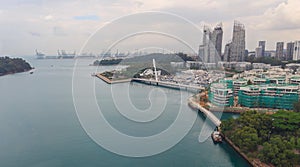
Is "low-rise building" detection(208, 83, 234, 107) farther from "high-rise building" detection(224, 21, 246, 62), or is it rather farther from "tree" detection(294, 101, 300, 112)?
"high-rise building" detection(224, 21, 246, 62)

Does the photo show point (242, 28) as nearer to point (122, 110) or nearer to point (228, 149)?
point (228, 149)

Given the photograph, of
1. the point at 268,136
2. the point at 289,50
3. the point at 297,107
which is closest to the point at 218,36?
the point at 289,50

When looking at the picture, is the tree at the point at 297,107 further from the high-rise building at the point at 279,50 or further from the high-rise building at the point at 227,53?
the high-rise building at the point at 279,50

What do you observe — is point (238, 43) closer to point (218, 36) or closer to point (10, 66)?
point (218, 36)

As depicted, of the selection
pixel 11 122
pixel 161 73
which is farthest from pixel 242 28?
pixel 11 122

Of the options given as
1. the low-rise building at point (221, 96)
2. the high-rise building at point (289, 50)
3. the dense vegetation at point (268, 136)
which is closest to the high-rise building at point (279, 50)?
the high-rise building at point (289, 50)

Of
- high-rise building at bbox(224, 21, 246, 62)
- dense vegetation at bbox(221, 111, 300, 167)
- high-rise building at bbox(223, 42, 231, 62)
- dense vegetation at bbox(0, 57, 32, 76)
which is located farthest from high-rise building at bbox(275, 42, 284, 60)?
dense vegetation at bbox(0, 57, 32, 76)
